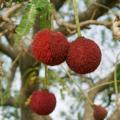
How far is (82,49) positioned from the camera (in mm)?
1100

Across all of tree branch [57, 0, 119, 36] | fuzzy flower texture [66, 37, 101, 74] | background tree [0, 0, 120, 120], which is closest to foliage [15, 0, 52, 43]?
fuzzy flower texture [66, 37, 101, 74]

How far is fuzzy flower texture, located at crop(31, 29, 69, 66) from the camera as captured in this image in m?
1.09

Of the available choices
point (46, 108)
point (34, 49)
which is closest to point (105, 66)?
point (46, 108)

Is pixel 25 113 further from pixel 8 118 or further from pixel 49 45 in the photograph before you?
pixel 49 45

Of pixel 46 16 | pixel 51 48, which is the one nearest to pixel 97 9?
pixel 46 16

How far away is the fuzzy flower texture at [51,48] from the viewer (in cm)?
109

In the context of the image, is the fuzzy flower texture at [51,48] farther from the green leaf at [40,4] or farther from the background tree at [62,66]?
the background tree at [62,66]

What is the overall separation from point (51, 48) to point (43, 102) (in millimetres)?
335

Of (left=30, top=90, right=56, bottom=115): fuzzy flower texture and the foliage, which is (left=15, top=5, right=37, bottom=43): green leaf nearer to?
the foliage

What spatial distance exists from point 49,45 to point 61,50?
1.3 inches

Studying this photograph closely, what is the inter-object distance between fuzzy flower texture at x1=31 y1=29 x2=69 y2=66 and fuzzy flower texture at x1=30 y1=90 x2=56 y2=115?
291mm

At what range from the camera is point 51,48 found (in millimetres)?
1096

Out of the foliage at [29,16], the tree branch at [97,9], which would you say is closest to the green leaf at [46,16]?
the foliage at [29,16]

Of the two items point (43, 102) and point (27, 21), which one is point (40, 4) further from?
point (43, 102)
